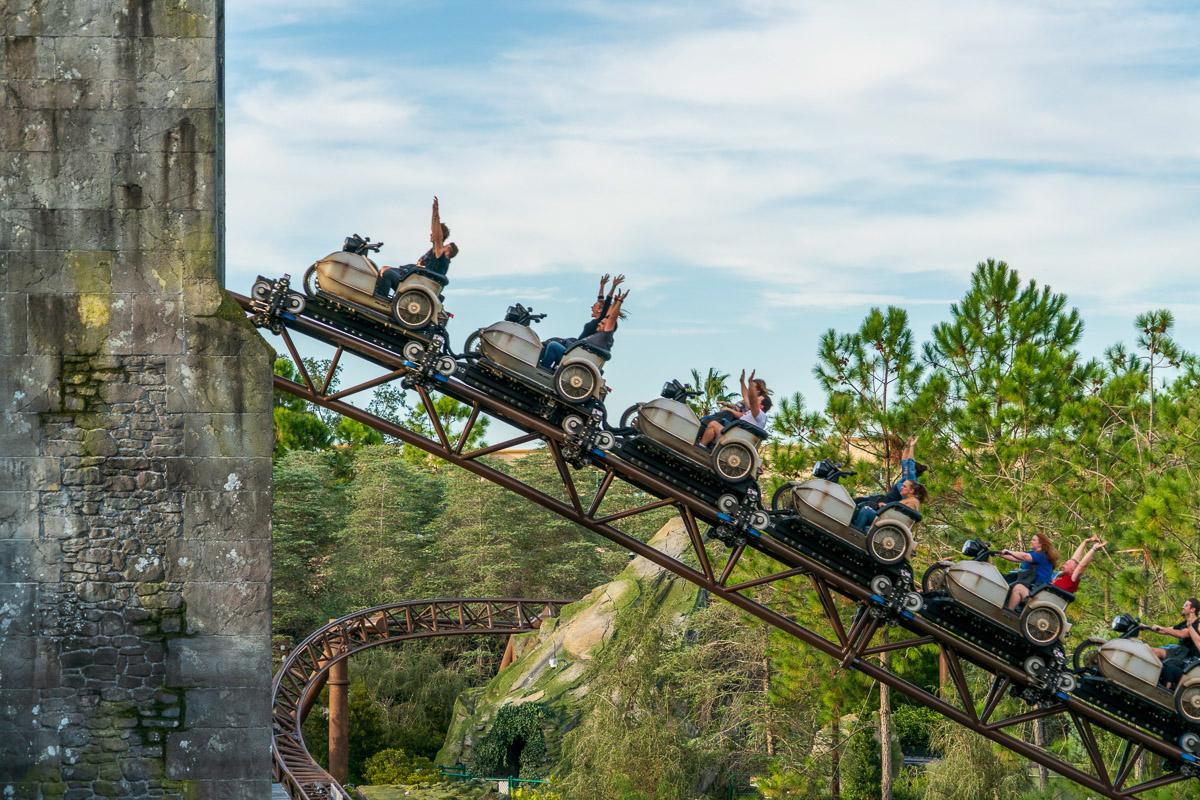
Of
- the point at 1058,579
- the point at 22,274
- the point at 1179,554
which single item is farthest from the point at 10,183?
the point at 1179,554

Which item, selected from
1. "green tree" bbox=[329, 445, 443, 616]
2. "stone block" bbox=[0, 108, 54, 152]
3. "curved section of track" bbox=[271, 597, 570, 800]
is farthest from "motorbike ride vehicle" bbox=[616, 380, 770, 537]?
"green tree" bbox=[329, 445, 443, 616]

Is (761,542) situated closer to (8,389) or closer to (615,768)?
(8,389)

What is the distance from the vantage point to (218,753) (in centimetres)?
988

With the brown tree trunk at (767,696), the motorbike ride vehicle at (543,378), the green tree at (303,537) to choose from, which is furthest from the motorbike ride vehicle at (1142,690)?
the green tree at (303,537)

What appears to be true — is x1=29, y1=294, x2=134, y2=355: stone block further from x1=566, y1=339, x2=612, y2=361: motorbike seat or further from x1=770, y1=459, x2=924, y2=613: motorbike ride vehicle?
x1=770, y1=459, x2=924, y2=613: motorbike ride vehicle

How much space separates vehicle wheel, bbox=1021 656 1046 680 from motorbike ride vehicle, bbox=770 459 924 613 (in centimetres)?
105

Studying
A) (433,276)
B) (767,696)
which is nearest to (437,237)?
(433,276)

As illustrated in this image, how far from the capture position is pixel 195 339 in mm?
10000

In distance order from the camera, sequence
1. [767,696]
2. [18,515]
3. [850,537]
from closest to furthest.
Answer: [18,515] < [850,537] < [767,696]

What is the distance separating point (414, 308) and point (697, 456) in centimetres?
274

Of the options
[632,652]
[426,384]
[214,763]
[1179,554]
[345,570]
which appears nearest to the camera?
[214,763]

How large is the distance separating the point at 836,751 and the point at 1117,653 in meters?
14.1

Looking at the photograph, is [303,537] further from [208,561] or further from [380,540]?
[208,561]

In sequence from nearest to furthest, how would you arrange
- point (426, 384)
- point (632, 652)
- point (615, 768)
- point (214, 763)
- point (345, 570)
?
point (214, 763) < point (426, 384) < point (615, 768) < point (632, 652) < point (345, 570)
